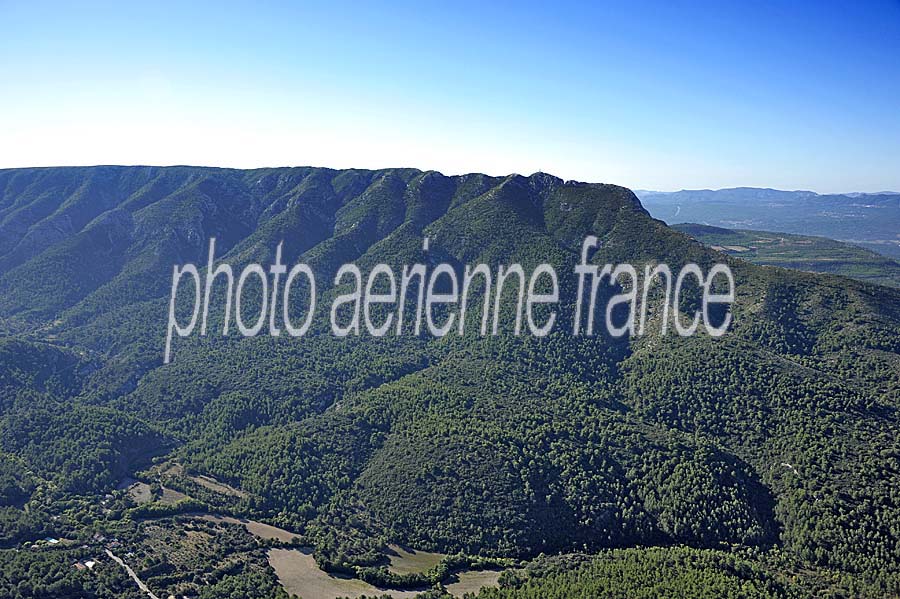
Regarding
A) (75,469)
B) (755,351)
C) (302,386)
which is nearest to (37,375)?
(75,469)

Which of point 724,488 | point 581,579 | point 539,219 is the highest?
point 539,219

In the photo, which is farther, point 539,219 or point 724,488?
point 539,219

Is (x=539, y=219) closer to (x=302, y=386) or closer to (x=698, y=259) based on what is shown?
(x=698, y=259)

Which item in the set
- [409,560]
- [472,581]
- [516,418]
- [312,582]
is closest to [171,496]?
[312,582]

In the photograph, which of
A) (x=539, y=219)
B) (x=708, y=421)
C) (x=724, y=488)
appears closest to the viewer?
(x=724, y=488)

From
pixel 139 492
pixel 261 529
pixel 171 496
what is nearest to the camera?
pixel 261 529

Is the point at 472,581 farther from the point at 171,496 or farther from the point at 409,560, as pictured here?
the point at 171,496

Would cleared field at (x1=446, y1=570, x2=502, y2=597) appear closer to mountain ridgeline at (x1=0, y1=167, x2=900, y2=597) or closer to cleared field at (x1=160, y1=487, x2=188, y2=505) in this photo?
mountain ridgeline at (x1=0, y1=167, x2=900, y2=597)
